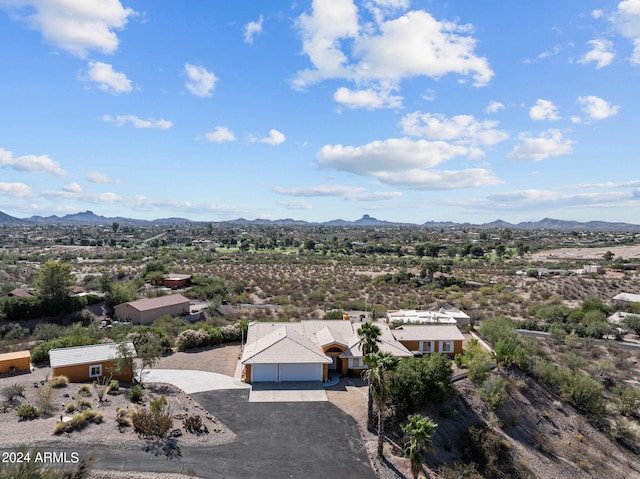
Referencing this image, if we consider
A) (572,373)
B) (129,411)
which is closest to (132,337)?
(129,411)

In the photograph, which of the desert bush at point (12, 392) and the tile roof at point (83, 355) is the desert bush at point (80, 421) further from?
the tile roof at point (83, 355)

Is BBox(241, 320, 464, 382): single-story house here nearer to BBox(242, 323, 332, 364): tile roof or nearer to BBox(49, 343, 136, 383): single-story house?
BBox(242, 323, 332, 364): tile roof

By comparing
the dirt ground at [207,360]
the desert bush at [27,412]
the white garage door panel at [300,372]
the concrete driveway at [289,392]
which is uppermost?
the desert bush at [27,412]

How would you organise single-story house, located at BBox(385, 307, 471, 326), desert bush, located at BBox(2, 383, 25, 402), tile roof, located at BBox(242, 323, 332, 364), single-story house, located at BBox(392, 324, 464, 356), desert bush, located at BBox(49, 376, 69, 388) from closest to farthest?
desert bush, located at BBox(2, 383, 25, 402), desert bush, located at BBox(49, 376, 69, 388), tile roof, located at BBox(242, 323, 332, 364), single-story house, located at BBox(392, 324, 464, 356), single-story house, located at BBox(385, 307, 471, 326)

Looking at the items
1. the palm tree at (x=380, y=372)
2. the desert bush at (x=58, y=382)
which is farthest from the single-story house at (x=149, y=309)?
the palm tree at (x=380, y=372)

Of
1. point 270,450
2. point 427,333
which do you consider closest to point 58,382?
point 270,450

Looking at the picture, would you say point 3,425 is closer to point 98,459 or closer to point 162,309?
point 98,459

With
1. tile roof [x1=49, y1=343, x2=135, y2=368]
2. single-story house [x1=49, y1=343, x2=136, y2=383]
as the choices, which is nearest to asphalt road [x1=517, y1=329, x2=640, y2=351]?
single-story house [x1=49, y1=343, x2=136, y2=383]
